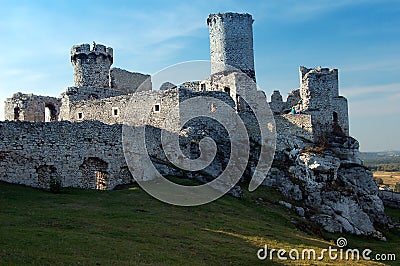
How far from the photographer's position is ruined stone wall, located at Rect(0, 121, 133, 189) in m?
24.3

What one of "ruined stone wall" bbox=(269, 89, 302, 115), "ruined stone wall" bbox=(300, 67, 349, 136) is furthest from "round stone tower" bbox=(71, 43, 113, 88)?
"ruined stone wall" bbox=(300, 67, 349, 136)

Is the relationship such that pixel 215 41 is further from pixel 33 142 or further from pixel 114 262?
pixel 114 262

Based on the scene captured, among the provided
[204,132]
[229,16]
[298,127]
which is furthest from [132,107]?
[229,16]

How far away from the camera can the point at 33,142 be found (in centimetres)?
2503

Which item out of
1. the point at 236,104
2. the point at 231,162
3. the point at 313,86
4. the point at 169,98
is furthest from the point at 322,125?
the point at 169,98

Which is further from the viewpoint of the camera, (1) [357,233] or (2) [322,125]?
(2) [322,125]

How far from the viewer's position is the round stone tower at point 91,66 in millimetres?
44875

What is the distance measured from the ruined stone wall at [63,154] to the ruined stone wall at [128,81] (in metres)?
17.6

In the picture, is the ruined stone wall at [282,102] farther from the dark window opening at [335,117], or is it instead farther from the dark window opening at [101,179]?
the dark window opening at [101,179]

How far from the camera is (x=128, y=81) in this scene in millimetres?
46688

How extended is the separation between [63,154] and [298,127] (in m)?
19.2

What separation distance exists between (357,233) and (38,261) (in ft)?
73.1

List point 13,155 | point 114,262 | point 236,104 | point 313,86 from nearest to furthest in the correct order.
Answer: point 114,262 → point 13,155 → point 236,104 → point 313,86

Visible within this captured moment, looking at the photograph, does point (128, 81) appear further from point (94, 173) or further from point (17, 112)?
point (94, 173)
